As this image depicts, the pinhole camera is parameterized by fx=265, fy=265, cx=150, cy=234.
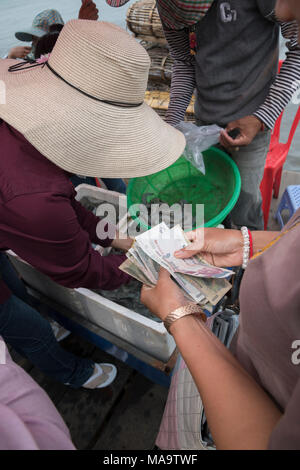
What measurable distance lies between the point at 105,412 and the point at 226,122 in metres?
1.94

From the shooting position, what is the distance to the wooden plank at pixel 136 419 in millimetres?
1535

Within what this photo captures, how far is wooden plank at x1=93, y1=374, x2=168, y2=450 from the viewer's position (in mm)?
1535

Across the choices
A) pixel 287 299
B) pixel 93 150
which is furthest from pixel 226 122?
pixel 287 299

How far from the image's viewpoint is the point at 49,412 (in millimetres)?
612

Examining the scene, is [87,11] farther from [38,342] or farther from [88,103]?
[38,342]

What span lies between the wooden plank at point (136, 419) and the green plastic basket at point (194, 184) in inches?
45.1

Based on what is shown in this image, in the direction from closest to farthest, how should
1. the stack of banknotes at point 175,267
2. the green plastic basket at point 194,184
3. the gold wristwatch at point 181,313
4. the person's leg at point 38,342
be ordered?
1. the gold wristwatch at point 181,313
2. the stack of banknotes at point 175,267
3. the person's leg at point 38,342
4. the green plastic basket at point 194,184

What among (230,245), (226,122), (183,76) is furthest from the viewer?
(183,76)

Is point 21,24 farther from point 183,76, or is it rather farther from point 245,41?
point 245,41

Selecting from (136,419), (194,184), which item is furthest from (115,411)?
(194,184)

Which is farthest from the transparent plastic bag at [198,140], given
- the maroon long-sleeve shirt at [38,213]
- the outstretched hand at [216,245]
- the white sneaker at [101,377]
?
the white sneaker at [101,377]

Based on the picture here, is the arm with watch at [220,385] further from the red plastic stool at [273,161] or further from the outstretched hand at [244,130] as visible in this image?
the red plastic stool at [273,161]

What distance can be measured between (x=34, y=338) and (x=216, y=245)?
1026mm

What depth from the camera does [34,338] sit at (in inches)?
53.3
